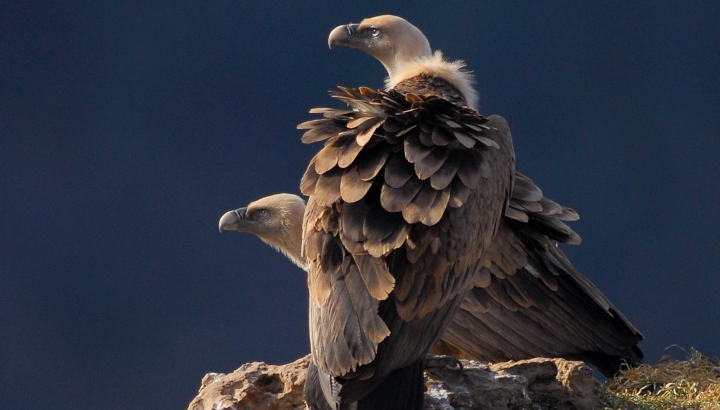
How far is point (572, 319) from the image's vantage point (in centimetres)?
646

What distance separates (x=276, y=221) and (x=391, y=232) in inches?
120

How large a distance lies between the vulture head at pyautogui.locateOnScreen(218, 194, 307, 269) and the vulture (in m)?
2.26

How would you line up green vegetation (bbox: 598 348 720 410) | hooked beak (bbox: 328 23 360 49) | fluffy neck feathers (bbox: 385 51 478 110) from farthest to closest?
1. hooked beak (bbox: 328 23 360 49)
2. fluffy neck feathers (bbox: 385 51 478 110)
3. green vegetation (bbox: 598 348 720 410)

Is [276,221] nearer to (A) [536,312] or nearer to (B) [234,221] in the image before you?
(B) [234,221]

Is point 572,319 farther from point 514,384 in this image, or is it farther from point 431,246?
point 431,246

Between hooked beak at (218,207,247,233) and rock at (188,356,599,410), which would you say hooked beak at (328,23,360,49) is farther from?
rock at (188,356,599,410)

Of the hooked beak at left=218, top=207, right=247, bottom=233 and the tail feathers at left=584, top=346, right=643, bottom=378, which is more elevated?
the hooked beak at left=218, top=207, right=247, bottom=233

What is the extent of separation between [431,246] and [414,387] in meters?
0.52

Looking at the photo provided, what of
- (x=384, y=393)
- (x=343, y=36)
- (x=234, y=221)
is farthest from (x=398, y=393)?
(x=343, y=36)

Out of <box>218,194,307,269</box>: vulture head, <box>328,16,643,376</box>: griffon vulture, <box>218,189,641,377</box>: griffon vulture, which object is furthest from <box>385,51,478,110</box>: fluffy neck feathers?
<box>218,194,307,269</box>: vulture head

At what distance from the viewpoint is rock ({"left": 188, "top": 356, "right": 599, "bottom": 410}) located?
4.76m

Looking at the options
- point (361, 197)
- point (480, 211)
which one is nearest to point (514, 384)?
point (480, 211)

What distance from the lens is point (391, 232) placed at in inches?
172

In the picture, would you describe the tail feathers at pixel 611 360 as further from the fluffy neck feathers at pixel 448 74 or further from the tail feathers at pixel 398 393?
the tail feathers at pixel 398 393
